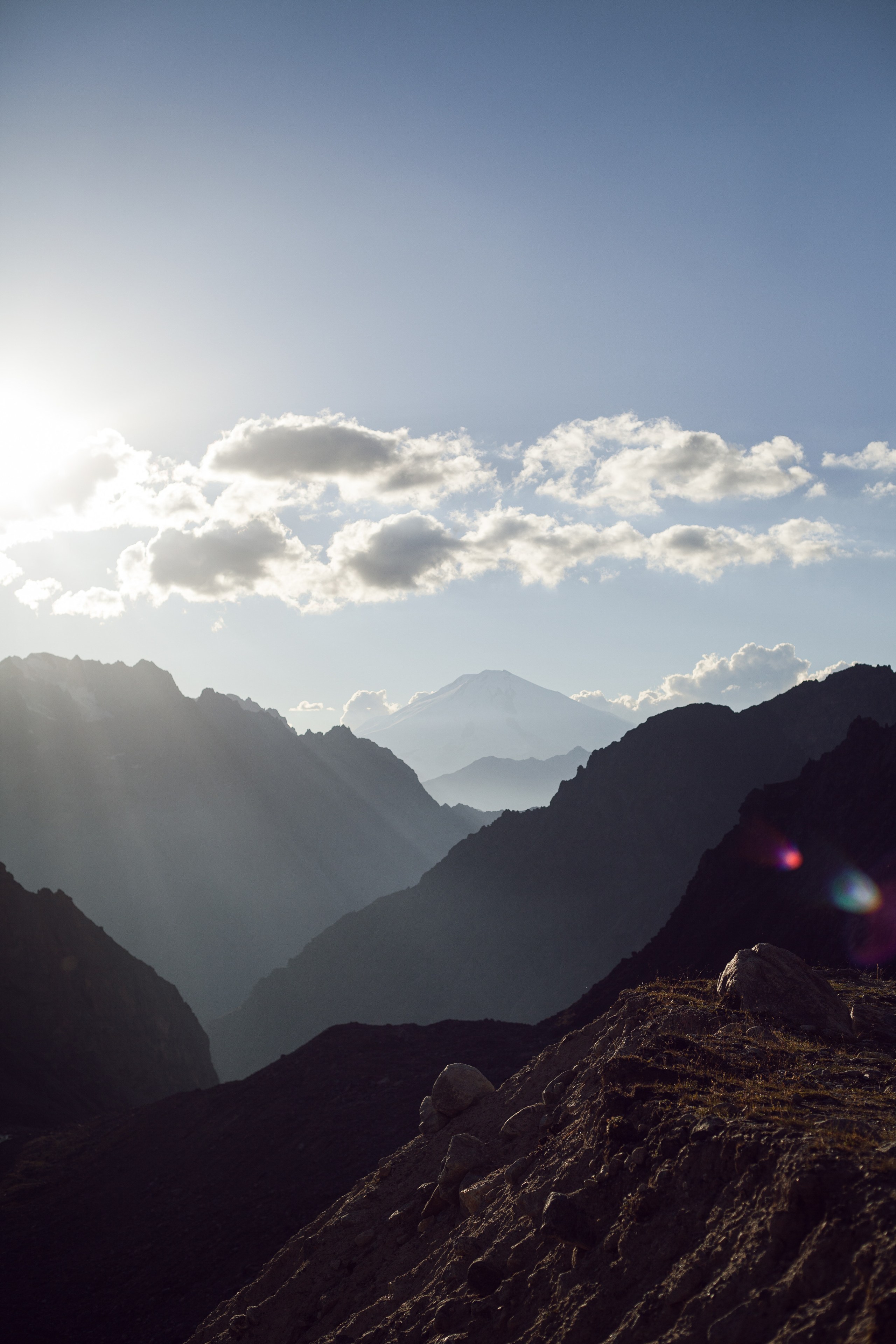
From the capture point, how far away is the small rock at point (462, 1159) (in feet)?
39.0

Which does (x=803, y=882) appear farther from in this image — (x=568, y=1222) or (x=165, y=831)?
(x=165, y=831)

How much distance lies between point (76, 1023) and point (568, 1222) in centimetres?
6557

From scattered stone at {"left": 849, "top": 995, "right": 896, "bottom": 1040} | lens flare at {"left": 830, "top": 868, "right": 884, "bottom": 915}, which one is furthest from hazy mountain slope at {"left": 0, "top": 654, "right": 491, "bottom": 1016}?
scattered stone at {"left": 849, "top": 995, "right": 896, "bottom": 1040}

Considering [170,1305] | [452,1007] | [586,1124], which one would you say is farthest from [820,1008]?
[452,1007]

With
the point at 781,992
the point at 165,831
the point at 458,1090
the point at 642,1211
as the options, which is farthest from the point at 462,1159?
the point at 165,831

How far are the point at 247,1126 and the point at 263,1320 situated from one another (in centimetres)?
2410

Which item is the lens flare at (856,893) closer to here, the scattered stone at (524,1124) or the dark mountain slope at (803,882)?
the dark mountain slope at (803,882)

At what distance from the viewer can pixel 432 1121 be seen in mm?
15297

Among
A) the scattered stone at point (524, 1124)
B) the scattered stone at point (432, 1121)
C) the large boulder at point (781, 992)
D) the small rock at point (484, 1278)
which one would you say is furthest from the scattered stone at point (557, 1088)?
the small rock at point (484, 1278)

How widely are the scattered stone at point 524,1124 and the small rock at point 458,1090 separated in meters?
3.04

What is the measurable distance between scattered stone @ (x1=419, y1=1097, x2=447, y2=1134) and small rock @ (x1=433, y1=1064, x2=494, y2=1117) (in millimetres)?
78

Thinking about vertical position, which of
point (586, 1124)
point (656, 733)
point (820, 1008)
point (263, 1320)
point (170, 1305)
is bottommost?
point (170, 1305)

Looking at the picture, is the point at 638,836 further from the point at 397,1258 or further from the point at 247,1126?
the point at 397,1258

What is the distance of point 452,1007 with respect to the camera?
9519 centimetres
